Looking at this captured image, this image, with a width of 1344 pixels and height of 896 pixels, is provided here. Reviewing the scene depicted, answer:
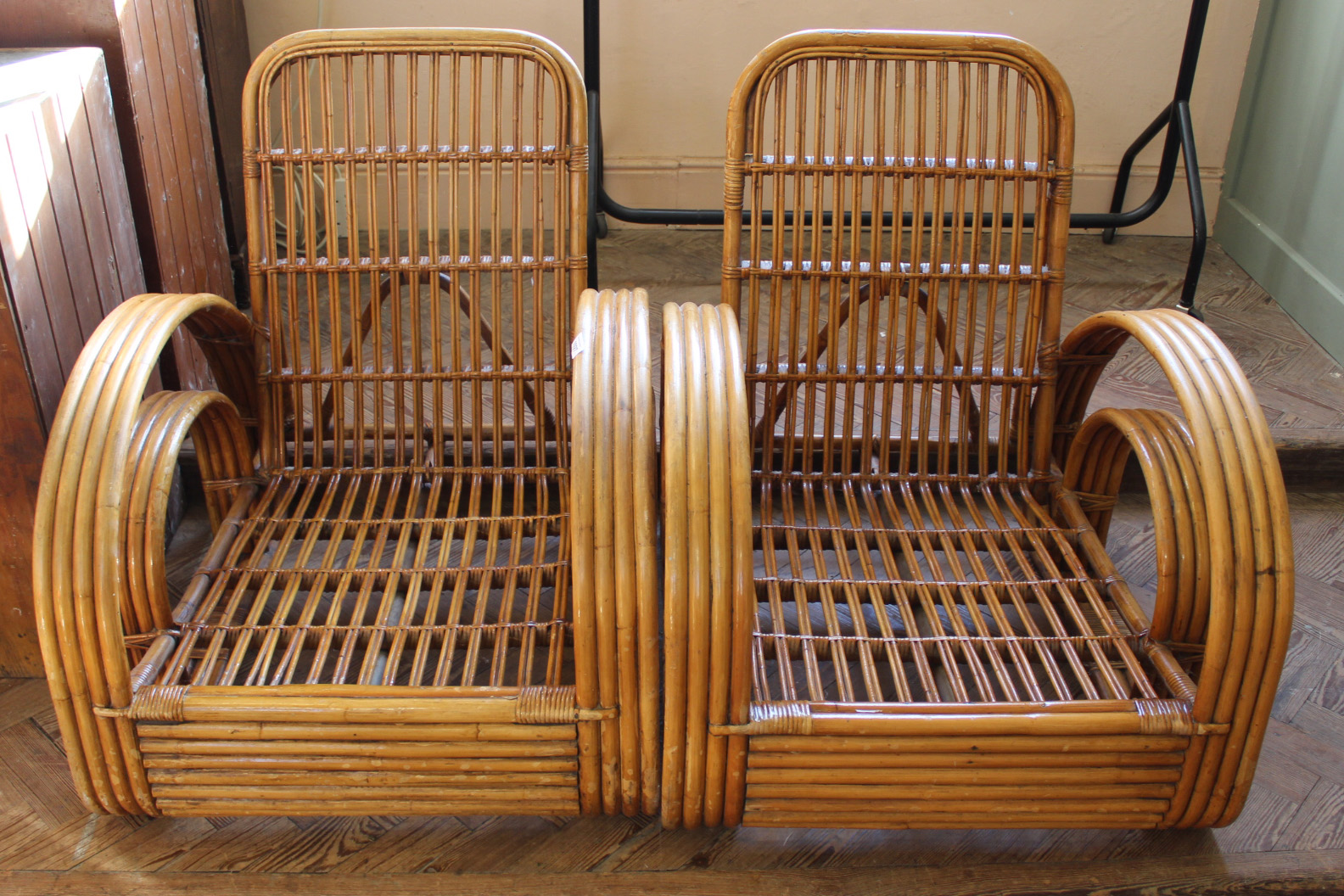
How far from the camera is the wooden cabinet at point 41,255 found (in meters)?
1.51

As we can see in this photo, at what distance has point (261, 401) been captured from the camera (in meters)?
1.81

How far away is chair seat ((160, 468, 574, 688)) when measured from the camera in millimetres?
1454

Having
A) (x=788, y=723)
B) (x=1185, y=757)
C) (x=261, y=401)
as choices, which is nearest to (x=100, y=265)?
(x=261, y=401)

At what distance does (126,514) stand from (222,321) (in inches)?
15.7

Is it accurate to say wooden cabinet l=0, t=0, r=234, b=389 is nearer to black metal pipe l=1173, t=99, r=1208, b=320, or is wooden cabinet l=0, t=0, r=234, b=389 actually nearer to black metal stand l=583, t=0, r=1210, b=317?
black metal stand l=583, t=0, r=1210, b=317

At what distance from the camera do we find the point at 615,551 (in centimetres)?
122

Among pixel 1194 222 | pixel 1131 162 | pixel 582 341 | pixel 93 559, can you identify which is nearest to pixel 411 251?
pixel 582 341

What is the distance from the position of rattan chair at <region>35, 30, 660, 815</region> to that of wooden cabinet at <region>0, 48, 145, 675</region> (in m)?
0.19

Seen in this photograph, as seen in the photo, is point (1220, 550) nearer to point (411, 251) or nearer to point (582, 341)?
A: point (582, 341)

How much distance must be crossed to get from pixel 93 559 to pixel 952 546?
3.99ft

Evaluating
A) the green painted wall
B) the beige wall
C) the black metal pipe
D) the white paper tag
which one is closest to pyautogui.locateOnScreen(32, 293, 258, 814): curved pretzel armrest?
the white paper tag

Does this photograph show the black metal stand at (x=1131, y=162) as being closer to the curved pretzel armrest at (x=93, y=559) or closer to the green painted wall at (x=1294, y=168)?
the green painted wall at (x=1294, y=168)

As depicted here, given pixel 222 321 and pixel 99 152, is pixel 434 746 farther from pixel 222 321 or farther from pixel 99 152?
pixel 99 152

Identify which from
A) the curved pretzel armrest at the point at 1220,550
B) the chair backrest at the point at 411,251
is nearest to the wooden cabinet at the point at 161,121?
the chair backrest at the point at 411,251
